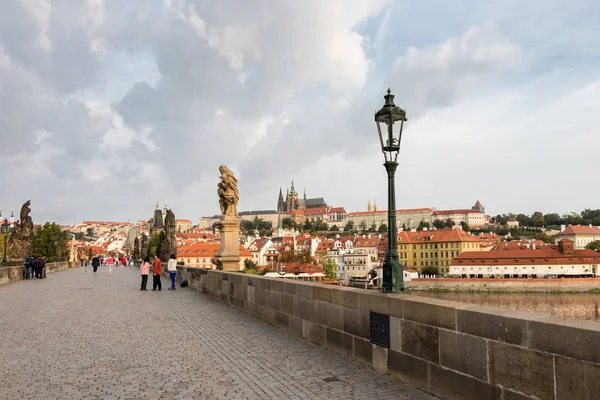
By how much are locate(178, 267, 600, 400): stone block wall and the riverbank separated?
77337 millimetres

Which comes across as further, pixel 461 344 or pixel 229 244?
pixel 229 244

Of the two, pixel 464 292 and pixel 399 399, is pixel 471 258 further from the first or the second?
pixel 399 399

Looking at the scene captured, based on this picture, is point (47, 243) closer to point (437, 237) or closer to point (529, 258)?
point (529, 258)

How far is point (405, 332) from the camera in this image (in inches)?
221

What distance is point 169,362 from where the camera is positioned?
6766 mm

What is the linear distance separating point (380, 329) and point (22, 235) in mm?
27732

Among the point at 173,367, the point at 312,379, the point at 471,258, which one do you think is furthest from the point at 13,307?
the point at 471,258

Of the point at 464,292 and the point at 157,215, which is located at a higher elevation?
the point at 157,215

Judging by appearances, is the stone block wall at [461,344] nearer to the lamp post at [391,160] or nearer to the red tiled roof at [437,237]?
the lamp post at [391,160]

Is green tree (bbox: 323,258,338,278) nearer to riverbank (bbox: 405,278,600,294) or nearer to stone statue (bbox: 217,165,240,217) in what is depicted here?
riverbank (bbox: 405,278,600,294)

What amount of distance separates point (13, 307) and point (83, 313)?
2724 millimetres

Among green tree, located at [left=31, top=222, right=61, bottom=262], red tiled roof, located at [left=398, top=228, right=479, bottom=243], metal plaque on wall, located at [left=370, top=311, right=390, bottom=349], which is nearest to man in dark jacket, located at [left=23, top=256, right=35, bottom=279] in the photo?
green tree, located at [left=31, top=222, right=61, bottom=262]

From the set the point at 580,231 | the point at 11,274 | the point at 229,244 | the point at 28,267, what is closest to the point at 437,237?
the point at 580,231

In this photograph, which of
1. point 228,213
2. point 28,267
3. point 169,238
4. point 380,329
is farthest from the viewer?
point 169,238
